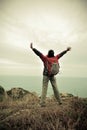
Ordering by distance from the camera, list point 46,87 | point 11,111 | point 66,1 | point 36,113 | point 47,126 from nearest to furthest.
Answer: point 47,126 → point 36,113 → point 11,111 → point 46,87 → point 66,1

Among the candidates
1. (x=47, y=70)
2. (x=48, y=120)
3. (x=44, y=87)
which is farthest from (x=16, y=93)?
(x=48, y=120)

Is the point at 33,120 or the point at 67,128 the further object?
the point at 33,120

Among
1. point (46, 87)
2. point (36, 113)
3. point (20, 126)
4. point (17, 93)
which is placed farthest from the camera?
point (17, 93)

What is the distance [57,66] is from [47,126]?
1.91m

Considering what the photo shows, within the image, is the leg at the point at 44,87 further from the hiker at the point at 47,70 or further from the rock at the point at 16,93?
the rock at the point at 16,93

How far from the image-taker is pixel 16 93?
857 cm

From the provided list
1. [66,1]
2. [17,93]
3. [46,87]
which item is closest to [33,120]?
[46,87]

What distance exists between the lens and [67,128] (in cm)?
417

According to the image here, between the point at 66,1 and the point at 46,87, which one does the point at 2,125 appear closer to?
the point at 46,87

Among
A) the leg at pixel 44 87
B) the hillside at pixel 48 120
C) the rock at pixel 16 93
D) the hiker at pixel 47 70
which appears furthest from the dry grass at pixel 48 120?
the rock at pixel 16 93

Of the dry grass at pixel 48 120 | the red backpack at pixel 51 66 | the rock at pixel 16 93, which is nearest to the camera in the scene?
the dry grass at pixel 48 120

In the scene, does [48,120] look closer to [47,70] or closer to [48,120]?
[48,120]

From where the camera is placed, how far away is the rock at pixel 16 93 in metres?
8.44

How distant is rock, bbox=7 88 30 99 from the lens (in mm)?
8441
